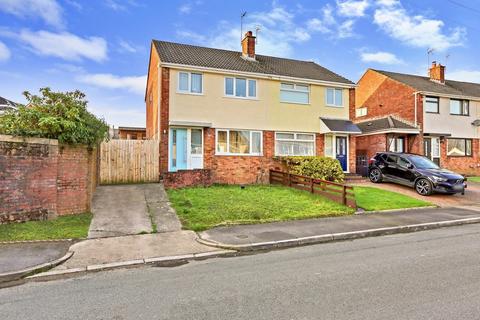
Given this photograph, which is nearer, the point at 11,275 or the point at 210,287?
the point at 210,287

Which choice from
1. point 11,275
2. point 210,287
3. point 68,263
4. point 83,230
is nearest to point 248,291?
point 210,287

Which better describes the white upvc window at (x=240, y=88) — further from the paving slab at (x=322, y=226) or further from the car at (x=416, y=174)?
the paving slab at (x=322, y=226)

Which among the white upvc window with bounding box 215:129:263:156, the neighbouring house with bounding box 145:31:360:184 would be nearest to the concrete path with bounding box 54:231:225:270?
the neighbouring house with bounding box 145:31:360:184

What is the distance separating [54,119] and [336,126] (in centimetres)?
1380

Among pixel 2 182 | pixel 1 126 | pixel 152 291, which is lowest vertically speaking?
pixel 152 291

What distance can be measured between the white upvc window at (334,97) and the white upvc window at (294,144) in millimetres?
2282

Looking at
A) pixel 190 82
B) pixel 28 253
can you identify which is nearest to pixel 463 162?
pixel 190 82

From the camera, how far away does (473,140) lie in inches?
979

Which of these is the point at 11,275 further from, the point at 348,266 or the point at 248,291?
the point at 348,266

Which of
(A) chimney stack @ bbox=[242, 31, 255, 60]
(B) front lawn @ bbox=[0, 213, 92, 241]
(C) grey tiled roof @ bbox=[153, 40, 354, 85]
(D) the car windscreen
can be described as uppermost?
(A) chimney stack @ bbox=[242, 31, 255, 60]

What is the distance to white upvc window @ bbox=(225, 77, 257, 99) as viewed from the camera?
653 inches

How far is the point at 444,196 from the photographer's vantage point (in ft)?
46.2

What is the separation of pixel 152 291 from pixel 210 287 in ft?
2.70

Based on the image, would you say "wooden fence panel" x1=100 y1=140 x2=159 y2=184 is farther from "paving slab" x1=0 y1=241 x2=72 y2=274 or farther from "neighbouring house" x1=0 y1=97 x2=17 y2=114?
"paving slab" x1=0 y1=241 x2=72 y2=274
